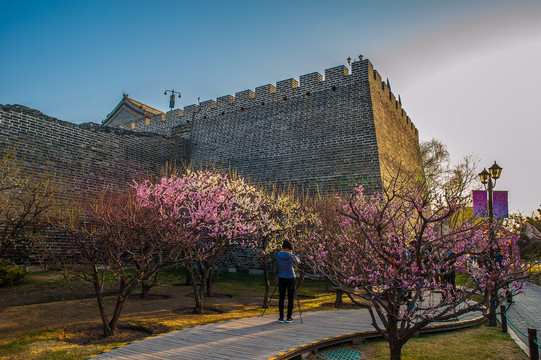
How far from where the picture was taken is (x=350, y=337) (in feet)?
20.0

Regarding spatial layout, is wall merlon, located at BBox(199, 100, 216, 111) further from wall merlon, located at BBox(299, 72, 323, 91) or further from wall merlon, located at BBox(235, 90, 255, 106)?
wall merlon, located at BBox(299, 72, 323, 91)

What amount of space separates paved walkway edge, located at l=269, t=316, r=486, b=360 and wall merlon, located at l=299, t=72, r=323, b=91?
11523mm

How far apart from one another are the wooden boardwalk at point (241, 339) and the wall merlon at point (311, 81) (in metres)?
11.4

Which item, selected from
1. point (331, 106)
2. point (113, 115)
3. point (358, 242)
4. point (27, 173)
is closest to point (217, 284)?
point (27, 173)

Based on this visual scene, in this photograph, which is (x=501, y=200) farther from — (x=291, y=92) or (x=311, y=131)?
(x=291, y=92)

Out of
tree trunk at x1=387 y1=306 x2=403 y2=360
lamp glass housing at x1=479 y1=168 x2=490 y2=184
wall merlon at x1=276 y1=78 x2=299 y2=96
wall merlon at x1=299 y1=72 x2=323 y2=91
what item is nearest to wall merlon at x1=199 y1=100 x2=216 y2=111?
wall merlon at x1=276 y1=78 x2=299 y2=96

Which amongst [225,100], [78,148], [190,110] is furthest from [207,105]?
[78,148]

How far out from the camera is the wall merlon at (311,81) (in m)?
16.6

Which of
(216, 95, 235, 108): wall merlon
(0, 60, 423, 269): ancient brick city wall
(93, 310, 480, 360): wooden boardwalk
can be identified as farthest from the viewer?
(216, 95, 235, 108): wall merlon

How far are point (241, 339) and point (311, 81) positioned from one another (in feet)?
43.6

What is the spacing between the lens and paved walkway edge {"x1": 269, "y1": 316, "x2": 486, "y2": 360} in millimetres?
5070

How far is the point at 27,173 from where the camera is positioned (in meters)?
12.9

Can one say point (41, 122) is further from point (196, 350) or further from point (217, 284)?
point (196, 350)

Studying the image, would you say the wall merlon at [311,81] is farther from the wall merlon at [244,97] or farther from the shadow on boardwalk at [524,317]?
the shadow on boardwalk at [524,317]
